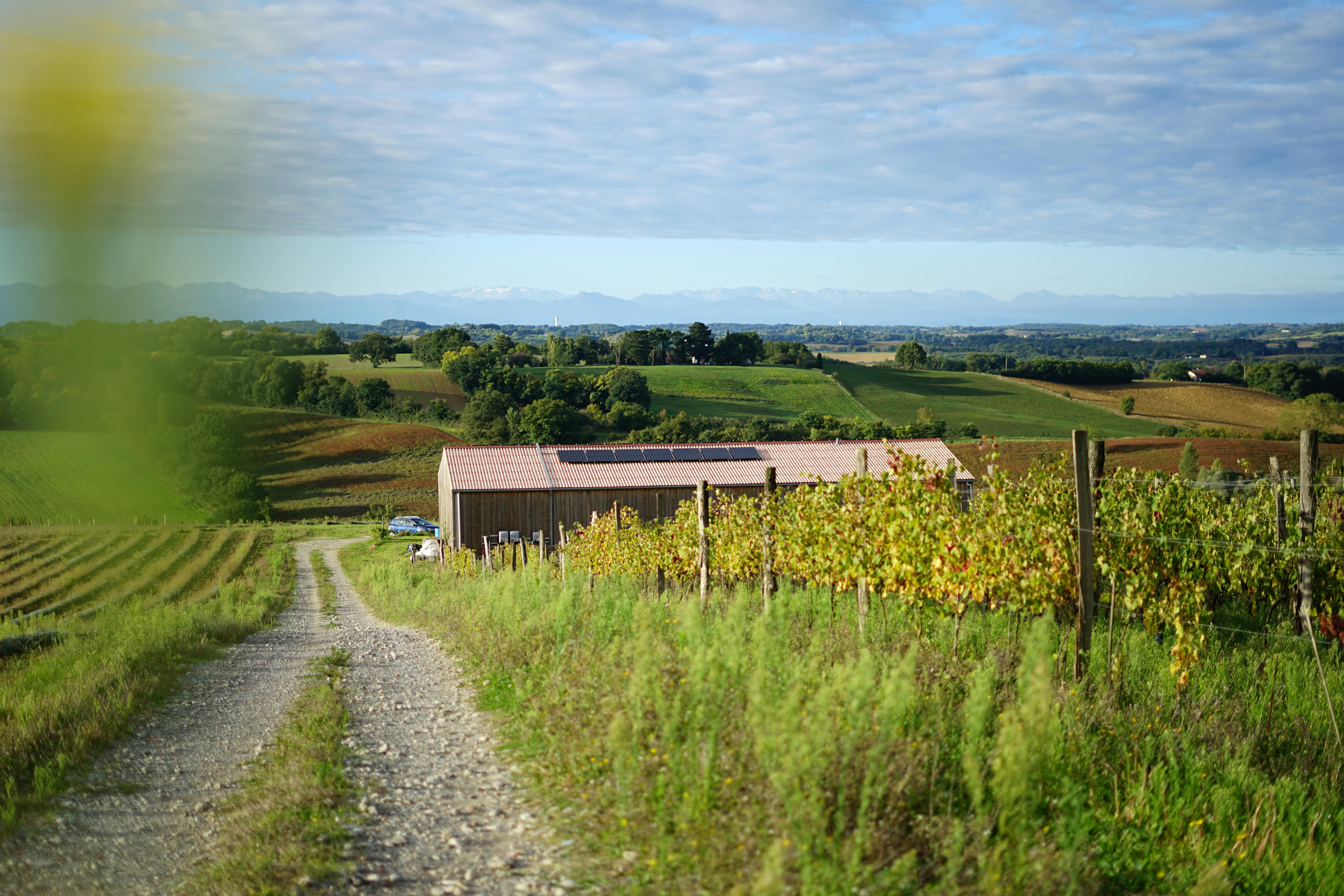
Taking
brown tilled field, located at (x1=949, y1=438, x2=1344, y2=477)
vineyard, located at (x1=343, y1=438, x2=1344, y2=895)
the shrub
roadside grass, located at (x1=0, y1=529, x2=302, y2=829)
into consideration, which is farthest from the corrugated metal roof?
the shrub

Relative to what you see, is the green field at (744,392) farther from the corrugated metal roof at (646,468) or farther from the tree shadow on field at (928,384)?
the corrugated metal roof at (646,468)

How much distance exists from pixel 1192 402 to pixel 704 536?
252ft

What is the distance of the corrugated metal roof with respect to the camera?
29.5 m

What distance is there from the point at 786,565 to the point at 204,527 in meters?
5.45

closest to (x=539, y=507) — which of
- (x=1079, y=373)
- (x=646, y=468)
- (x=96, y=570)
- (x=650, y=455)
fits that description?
(x=646, y=468)

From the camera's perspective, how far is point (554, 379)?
75188 mm

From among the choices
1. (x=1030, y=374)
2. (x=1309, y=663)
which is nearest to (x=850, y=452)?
(x=1309, y=663)

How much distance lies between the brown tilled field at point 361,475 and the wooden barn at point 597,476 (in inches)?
233

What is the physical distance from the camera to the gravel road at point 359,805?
3.46m

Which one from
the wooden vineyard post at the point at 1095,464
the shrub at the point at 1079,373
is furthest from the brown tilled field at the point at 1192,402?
the wooden vineyard post at the point at 1095,464

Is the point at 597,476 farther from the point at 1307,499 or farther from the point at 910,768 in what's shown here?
the point at 910,768

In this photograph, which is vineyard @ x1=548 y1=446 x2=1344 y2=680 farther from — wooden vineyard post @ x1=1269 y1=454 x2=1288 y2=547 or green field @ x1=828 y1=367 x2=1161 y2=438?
green field @ x1=828 y1=367 x2=1161 y2=438

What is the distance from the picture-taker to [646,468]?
30891 millimetres

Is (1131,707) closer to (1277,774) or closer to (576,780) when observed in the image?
(1277,774)
